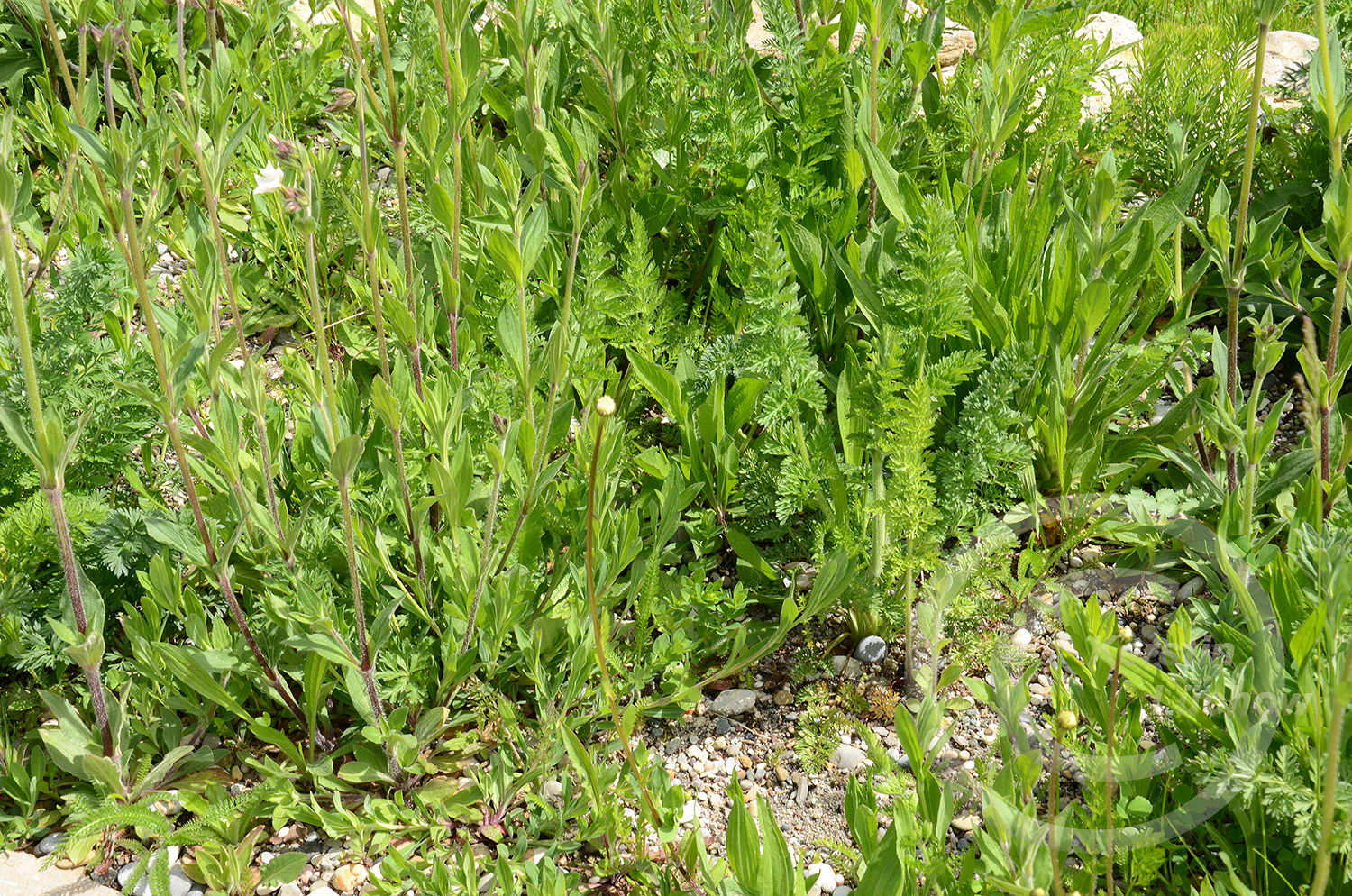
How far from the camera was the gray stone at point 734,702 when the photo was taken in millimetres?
2225

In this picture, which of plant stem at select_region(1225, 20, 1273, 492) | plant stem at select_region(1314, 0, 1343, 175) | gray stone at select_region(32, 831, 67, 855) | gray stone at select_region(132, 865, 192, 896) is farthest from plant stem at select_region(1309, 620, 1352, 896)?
gray stone at select_region(32, 831, 67, 855)

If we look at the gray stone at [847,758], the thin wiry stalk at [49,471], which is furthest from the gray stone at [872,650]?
the thin wiry stalk at [49,471]

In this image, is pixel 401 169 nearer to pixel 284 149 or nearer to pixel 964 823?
pixel 284 149

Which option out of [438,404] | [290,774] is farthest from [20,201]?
[290,774]

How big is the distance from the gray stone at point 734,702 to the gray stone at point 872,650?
24 centimetres

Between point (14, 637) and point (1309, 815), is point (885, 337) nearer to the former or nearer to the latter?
point (1309, 815)

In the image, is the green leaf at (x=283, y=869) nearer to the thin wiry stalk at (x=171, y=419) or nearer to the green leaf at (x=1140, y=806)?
the thin wiry stalk at (x=171, y=419)

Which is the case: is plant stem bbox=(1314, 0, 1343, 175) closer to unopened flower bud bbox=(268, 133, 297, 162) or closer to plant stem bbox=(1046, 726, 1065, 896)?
plant stem bbox=(1046, 726, 1065, 896)

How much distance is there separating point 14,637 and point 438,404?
3.06 feet

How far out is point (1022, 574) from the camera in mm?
2225

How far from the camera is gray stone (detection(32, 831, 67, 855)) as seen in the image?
1981 mm

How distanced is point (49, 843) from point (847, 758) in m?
1.48

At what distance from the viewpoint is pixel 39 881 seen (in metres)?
1.91

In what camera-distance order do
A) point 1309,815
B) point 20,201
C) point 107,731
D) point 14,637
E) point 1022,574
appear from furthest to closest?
point 20,201 < point 1022,574 < point 14,637 < point 107,731 < point 1309,815
